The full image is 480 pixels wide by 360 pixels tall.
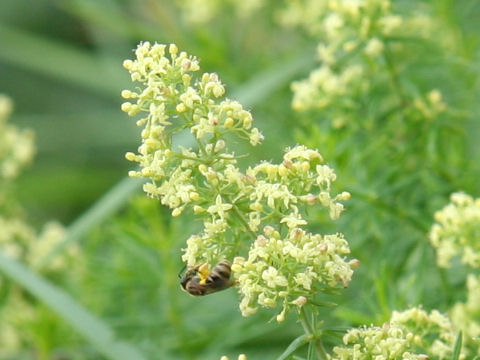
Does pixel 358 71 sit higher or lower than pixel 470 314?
higher

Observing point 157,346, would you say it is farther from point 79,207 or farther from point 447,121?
point 79,207

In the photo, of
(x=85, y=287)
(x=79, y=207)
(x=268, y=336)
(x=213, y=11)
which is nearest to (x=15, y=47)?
(x=79, y=207)

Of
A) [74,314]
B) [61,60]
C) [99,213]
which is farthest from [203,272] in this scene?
[61,60]

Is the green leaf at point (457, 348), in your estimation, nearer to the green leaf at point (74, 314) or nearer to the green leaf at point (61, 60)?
the green leaf at point (74, 314)

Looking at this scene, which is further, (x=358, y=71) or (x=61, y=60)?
(x=61, y=60)

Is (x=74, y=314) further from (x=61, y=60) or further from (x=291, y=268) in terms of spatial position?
→ (x=61, y=60)

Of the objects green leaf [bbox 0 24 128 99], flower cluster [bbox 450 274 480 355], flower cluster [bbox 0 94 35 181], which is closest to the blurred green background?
green leaf [bbox 0 24 128 99]

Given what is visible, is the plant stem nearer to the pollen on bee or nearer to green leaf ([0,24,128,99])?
the pollen on bee
